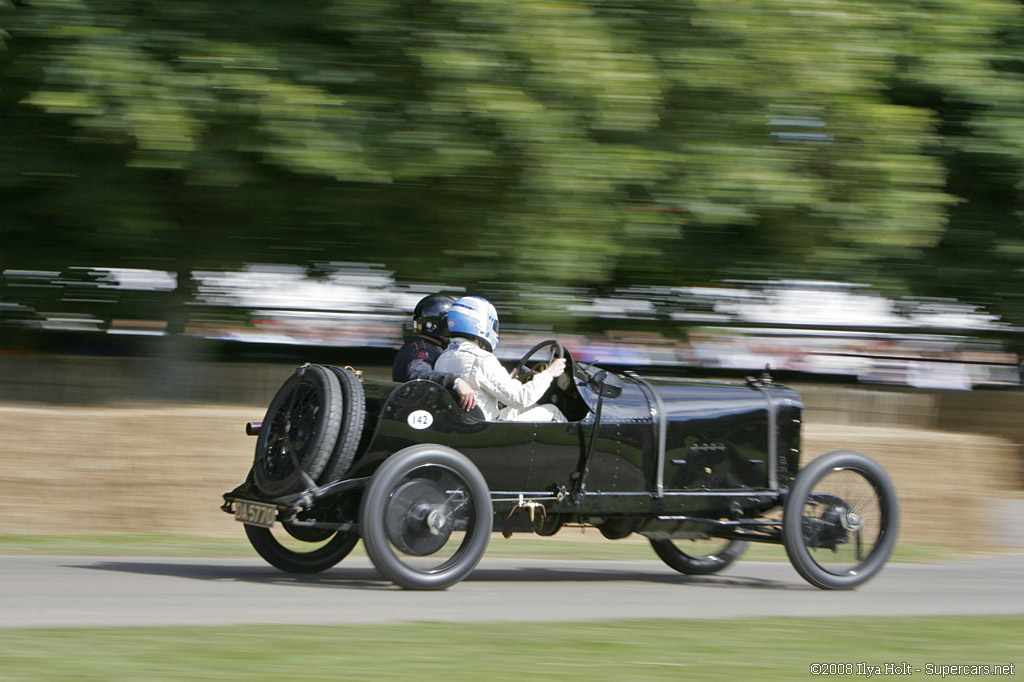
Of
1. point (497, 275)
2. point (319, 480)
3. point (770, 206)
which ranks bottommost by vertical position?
point (319, 480)

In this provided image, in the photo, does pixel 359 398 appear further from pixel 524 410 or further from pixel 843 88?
pixel 843 88

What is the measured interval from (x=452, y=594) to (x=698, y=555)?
1934 millimetres

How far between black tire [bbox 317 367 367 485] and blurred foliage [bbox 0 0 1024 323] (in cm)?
203

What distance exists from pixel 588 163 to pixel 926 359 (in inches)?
201

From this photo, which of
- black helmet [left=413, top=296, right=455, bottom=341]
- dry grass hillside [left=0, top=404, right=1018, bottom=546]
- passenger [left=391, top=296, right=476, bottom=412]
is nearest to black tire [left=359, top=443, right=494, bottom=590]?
passenger [left=391, top=296, right=476, bottom=412]

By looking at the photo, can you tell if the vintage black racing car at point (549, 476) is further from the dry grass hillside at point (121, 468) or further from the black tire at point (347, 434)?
the dry grass hillside at point (121, 468)

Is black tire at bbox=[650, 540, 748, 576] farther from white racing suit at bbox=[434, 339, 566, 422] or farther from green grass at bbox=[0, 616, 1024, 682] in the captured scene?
green grass at bbox=[0, 616, 1024, 682]

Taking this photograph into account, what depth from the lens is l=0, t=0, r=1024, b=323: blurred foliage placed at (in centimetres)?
759

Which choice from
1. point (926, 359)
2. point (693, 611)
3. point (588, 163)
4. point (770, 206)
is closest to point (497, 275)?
point (588, 163)

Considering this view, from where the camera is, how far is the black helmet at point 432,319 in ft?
23.3

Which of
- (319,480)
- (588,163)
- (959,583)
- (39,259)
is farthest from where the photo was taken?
(39,259)

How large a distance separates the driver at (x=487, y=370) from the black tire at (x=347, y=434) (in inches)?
22.1

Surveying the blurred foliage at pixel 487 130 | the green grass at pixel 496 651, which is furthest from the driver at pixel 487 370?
the blurred foliage at pixel 487 130

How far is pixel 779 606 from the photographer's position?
20.4ft
